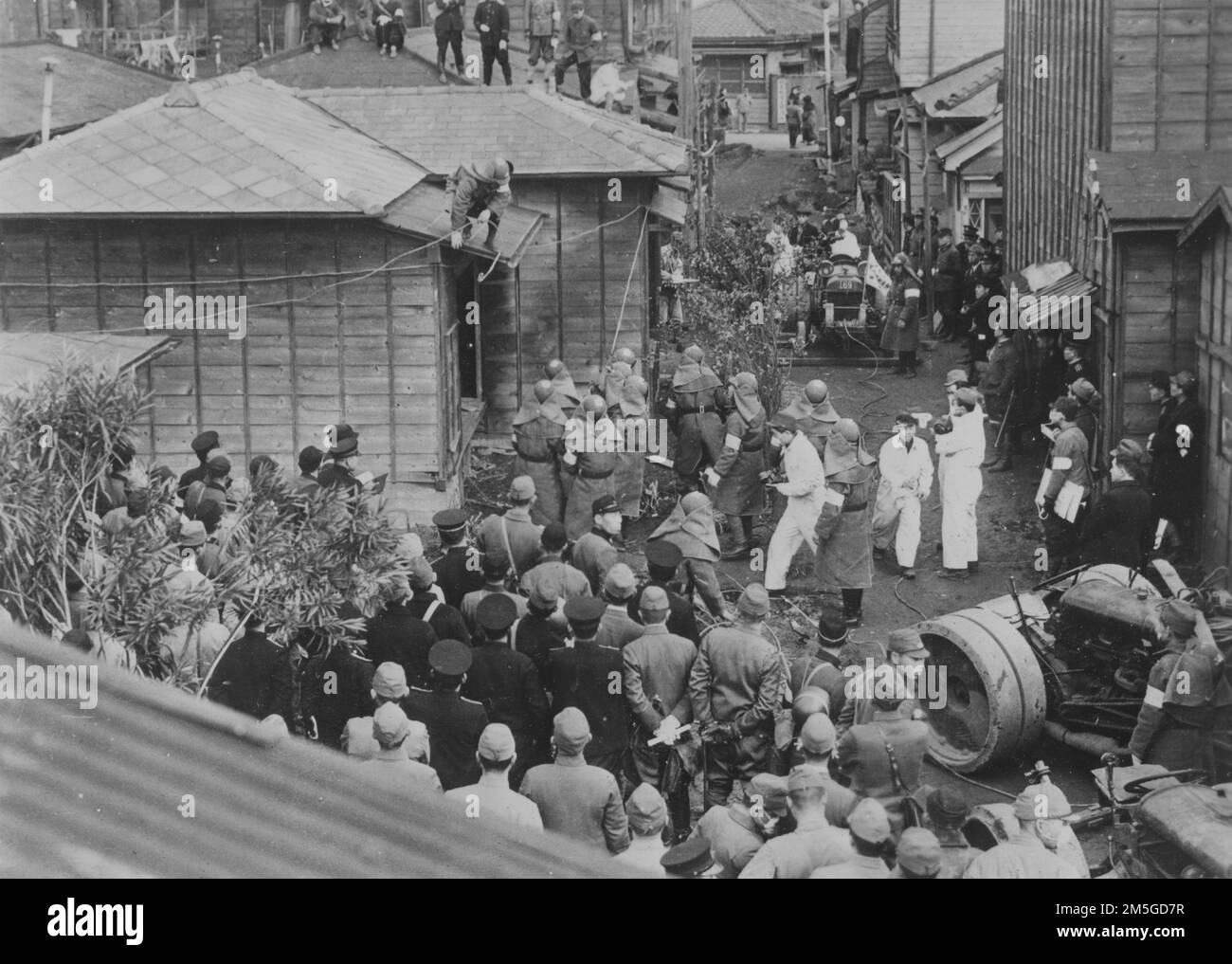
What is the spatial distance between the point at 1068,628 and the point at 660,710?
3.46 metres

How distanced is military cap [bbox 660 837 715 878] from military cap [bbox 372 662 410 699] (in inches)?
77.3

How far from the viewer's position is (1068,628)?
39.2 feet

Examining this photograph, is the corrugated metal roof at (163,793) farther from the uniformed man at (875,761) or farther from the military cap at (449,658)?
the uniformed man at (875,761)

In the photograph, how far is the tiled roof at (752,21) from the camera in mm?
60938

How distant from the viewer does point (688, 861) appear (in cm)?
812

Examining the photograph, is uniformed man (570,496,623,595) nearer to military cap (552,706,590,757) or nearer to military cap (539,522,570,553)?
military cap (539,522,570,553)

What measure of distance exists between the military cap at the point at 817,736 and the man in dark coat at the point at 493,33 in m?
18.5

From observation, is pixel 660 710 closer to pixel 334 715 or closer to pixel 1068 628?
pixel 334 715

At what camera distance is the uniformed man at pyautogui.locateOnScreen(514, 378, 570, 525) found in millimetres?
16453

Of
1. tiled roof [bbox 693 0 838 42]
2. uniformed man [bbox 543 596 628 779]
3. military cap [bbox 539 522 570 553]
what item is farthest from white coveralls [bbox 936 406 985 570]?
tiled roof [bbox 693 0 838 42]

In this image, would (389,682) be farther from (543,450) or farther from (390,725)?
(543,450)
